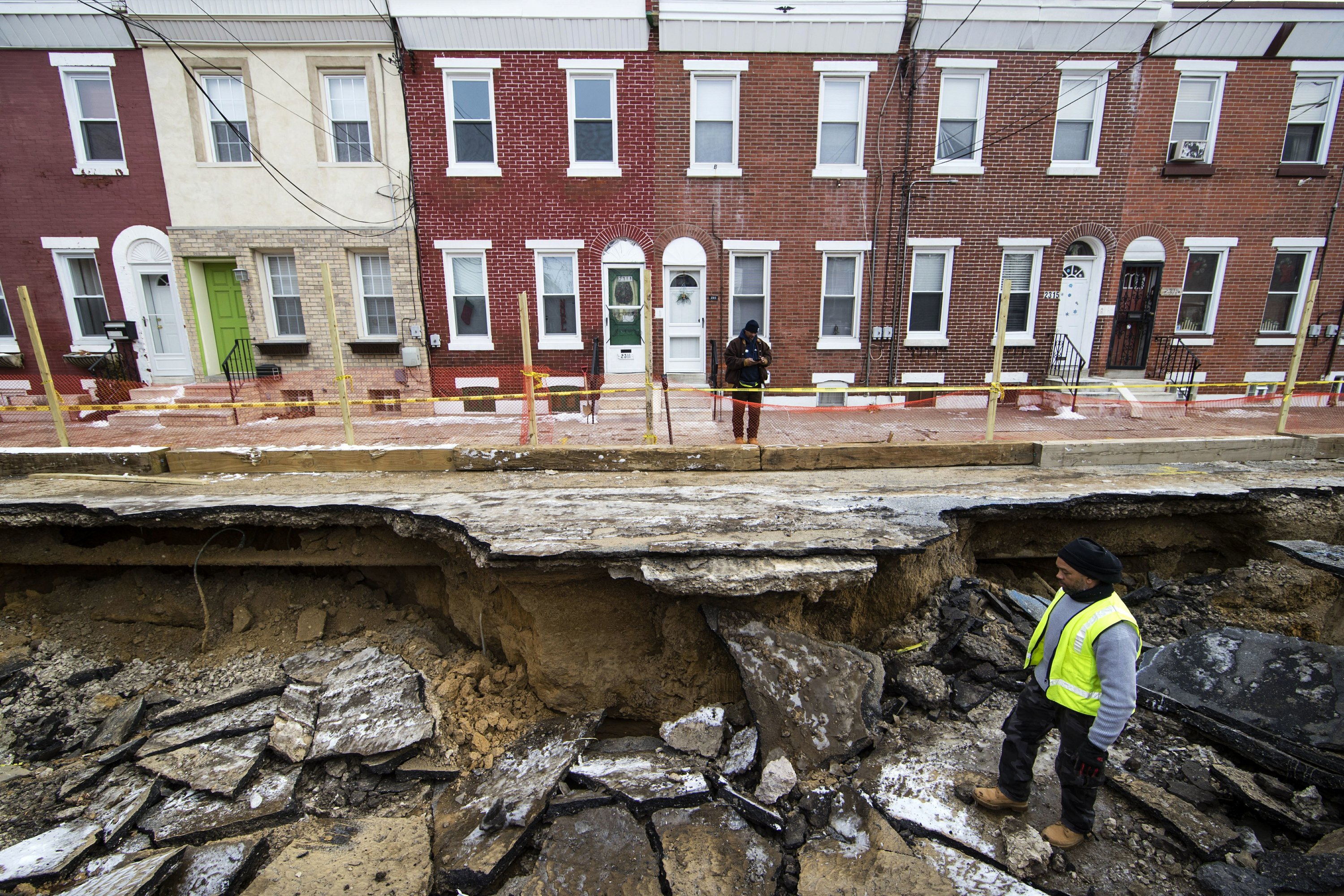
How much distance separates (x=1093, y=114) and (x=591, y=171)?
9.87 meters

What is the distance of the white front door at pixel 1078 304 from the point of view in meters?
12.1

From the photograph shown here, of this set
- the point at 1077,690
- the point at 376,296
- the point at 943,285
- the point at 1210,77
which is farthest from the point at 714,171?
the point at 1077,690

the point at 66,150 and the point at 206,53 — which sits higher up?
the point at 206,53

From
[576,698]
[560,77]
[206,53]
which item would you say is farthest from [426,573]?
[206,53]

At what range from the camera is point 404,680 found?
14.8 feet

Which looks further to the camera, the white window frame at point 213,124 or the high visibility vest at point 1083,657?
the white window frame at point 213,124

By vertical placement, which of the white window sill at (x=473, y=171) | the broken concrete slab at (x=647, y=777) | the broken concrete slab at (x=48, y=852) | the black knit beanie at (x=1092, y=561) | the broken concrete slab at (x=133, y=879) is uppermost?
the white window sill at (x=473, y=171)

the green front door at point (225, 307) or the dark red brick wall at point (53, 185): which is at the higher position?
the dark red brick wall at point (53, 185)

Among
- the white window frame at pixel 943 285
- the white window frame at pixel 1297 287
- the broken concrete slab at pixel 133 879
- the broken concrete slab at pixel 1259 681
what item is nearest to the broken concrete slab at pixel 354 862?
the broken concrete slab at pixel 133 879

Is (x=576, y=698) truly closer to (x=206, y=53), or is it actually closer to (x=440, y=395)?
(x=440, y=395)

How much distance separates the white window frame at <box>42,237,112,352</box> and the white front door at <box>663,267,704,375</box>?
11.0 meters

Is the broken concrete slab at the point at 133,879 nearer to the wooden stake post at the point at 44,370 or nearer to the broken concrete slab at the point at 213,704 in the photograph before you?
the broken concrete slab at the point at 213,704

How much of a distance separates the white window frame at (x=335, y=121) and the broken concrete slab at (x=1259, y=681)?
1221 centimetres

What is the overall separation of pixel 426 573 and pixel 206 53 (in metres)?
11.8
